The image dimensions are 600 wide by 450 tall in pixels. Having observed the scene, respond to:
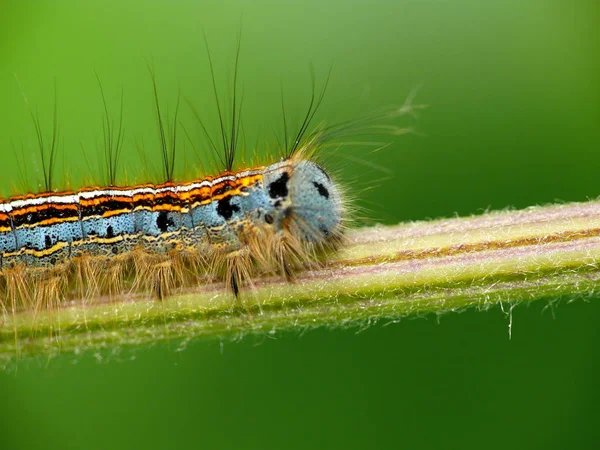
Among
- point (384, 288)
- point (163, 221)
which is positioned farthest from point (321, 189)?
point (163, 221)

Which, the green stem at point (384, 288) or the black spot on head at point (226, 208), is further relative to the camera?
the black spot on head at point (226, 208)

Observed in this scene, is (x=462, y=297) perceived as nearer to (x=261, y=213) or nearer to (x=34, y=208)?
(x=261, y=213)

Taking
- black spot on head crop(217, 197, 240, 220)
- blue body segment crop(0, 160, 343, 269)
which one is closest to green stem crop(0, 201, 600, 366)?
blue body segment crop(0, 160, 343, 269)

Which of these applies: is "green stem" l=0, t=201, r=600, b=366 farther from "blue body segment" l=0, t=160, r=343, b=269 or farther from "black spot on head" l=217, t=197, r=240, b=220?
"black spot on head" l=217, t=197, r=240, b=220

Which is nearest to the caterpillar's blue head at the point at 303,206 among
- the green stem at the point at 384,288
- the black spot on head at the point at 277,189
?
the black spot on head at the point at 277,189

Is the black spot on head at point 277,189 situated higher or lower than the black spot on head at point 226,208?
higher

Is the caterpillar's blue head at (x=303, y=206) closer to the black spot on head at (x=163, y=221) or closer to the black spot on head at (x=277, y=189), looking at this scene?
Result: the black spot on head at (x=277, y=189)
